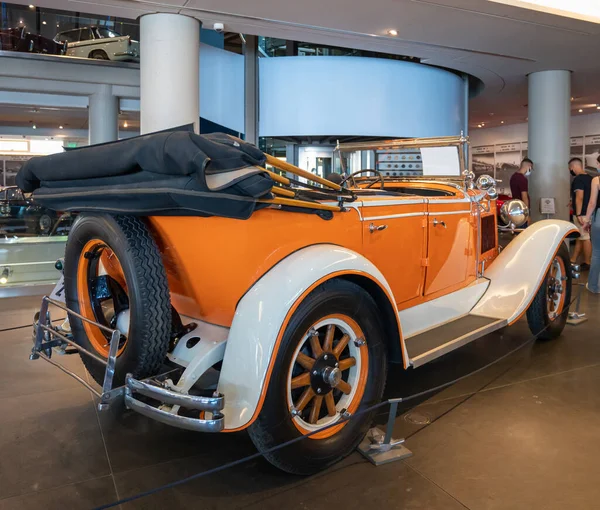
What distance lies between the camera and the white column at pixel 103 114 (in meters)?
8.50

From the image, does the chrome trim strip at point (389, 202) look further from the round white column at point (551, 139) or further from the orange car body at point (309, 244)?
the round white column at point (551, 139)

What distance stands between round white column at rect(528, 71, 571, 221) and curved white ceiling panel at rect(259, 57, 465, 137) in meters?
2.09

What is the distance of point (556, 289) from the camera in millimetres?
4168

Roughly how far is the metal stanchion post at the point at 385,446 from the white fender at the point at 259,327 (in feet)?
2.26

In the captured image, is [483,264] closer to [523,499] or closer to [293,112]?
[523,499]

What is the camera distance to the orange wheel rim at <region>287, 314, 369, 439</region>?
7.01 feet

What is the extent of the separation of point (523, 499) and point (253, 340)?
123 cm

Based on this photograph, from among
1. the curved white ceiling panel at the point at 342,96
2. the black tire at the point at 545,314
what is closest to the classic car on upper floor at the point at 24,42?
the curved white ceiling panel at the point at 342,96

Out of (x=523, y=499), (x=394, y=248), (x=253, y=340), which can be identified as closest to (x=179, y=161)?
(x=253, y=340)

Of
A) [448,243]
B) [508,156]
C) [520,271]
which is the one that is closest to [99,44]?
[448,243]

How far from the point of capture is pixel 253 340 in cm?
192

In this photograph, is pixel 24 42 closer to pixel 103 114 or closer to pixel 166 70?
pixel 103 114

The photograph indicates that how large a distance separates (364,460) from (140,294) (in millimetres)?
1232

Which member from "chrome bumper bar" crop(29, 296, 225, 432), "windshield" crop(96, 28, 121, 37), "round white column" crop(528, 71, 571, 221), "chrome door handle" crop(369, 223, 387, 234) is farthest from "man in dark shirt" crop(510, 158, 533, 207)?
"chrome bumper bar" crop(29, 296, 225, 432)
